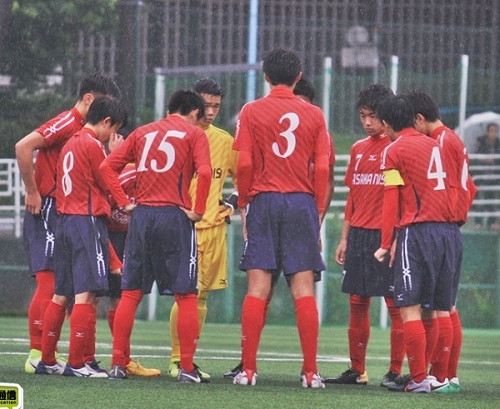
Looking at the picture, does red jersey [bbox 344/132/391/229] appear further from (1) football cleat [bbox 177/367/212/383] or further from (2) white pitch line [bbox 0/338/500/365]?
(2) white pitch line [bbox 0/338/500/365]

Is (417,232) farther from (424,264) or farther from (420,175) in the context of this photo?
(420,175)

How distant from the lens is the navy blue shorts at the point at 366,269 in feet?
25.2

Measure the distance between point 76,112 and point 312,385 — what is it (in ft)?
8.05

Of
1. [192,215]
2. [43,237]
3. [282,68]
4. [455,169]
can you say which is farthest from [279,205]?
[43,237]

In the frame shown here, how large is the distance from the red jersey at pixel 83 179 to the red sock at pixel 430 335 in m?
2.13

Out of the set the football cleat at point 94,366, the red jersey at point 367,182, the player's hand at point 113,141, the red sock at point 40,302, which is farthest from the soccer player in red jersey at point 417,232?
the red sock at point 40,302

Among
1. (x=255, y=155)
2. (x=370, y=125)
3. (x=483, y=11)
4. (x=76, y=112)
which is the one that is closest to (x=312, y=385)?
(x=255, y=155)

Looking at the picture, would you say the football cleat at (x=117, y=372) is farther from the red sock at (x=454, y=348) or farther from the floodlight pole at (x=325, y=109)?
the floodlight pole at (x=325, y=109)

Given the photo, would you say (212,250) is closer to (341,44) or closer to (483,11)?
(341,44)

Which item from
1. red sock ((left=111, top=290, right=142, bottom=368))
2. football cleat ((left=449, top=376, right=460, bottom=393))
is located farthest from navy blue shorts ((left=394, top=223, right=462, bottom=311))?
red sock ((left=111, top=290, right=142, bottom=368))

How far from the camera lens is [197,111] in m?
7.25

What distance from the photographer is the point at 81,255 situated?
726 centimetres

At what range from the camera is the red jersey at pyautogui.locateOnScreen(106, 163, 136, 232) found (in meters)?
7.76

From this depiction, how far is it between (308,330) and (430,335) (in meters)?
0.85
